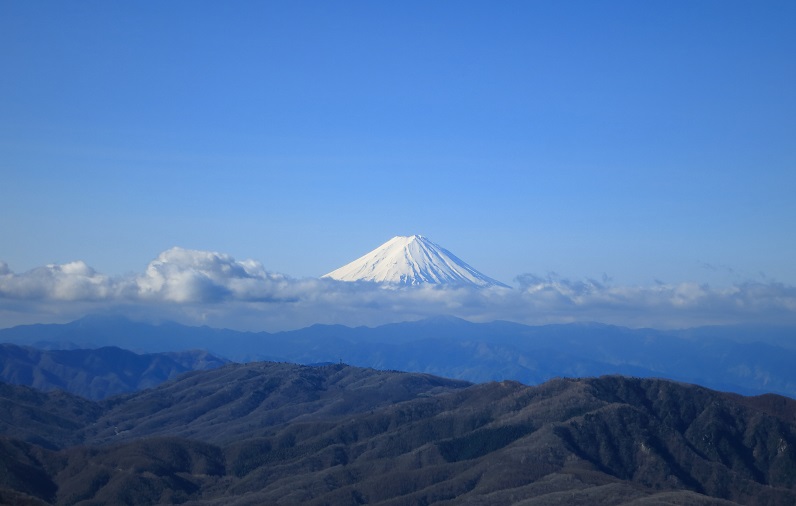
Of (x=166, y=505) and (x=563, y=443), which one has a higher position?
(x=563, y=443)

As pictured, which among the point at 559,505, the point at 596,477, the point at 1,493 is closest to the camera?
the point at 1,493

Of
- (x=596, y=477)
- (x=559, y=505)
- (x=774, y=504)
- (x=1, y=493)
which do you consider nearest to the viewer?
(x=1, y=493)

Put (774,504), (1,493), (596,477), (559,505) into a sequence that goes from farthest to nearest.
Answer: (774,504) → (596,477) → (559,505) → (1,493)

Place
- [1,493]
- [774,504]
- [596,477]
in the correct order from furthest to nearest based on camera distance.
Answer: [774,504]
[596,477]
[1,493]

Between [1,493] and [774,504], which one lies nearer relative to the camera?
[1,493]

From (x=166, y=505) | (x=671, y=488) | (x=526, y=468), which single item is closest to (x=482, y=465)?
(x=526, y=468)

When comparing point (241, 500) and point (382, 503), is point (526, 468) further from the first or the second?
point (241, 500)

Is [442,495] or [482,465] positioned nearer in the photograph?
[442,495]

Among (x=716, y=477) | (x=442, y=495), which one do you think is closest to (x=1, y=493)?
(x=442, y=495)

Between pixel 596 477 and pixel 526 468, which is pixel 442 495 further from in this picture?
pixel 596 477
